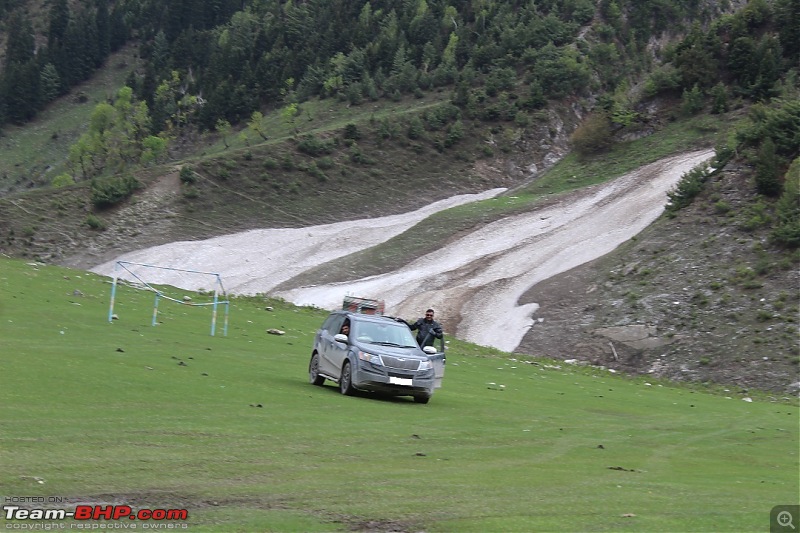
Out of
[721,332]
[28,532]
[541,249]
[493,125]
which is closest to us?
[28,532]

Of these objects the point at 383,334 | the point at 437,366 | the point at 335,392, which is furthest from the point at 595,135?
the point at 335,392

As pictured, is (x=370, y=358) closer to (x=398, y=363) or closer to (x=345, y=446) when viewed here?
(x=398, y=363)

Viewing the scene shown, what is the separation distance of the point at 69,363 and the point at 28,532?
11082 mm

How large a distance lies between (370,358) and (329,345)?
1.56m

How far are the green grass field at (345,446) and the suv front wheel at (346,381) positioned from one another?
0.56 meters

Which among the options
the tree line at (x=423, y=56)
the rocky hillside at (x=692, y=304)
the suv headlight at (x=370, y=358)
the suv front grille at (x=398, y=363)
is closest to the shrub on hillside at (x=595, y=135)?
the tree line at (x=423, y=56)

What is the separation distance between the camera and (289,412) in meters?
16.4

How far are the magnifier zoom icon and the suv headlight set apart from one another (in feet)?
33.8

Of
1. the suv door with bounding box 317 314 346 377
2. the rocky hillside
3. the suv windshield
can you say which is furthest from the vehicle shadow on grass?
the rocky hillside

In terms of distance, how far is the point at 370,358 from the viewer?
2009 cm

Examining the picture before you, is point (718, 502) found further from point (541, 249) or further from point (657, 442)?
point (541, 249)

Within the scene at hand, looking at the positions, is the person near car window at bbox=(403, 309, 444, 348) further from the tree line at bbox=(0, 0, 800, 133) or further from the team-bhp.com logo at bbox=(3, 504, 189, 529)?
the tree line at bbox=(0, 0, 800, 133)

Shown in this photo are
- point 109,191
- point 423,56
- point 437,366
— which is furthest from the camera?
point 423,56

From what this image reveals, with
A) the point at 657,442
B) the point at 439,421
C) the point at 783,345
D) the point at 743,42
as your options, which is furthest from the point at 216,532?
the point at 743,42
